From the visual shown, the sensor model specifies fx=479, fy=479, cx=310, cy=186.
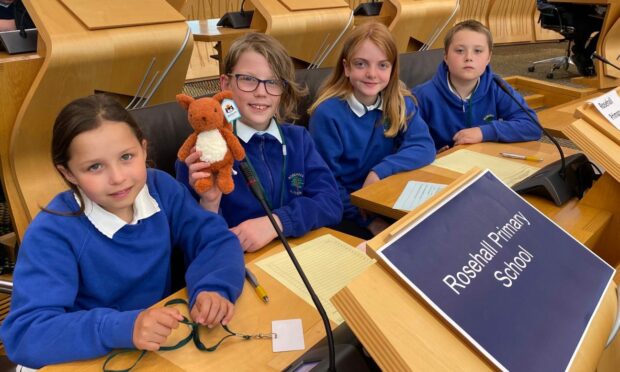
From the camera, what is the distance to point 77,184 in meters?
0.98

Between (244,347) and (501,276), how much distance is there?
44 cm

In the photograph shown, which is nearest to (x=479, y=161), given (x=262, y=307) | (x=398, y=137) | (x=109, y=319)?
(x=398, y=137)

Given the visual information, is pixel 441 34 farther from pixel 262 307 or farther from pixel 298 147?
pixel 262 307

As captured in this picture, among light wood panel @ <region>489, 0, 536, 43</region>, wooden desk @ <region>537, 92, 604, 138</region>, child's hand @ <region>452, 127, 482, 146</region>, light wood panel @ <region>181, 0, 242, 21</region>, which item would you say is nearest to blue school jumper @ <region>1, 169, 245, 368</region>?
child's hand @ <region>452, 127, 482, 146</region>

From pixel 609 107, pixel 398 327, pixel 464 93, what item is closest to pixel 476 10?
pixel 464 93

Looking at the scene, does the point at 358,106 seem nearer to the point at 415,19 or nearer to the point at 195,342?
the point at 195,342

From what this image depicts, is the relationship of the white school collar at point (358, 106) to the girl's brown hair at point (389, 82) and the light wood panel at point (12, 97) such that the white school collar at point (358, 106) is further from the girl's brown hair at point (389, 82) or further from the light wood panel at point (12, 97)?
the light wood panel at point (12, 97)

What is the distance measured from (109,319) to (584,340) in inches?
28.7

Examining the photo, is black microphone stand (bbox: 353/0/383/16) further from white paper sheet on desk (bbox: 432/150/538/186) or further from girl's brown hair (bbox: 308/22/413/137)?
white paper sheet on desk (bbox: 432/150/538/186)

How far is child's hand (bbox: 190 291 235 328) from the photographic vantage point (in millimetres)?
854

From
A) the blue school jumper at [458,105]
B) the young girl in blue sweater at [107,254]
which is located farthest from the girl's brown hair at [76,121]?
the blue school jumper at [458,105]

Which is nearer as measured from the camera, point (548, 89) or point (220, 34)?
point (220, 34)

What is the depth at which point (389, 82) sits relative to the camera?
1937 mm

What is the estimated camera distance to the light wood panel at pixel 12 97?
Answer: 177cm
